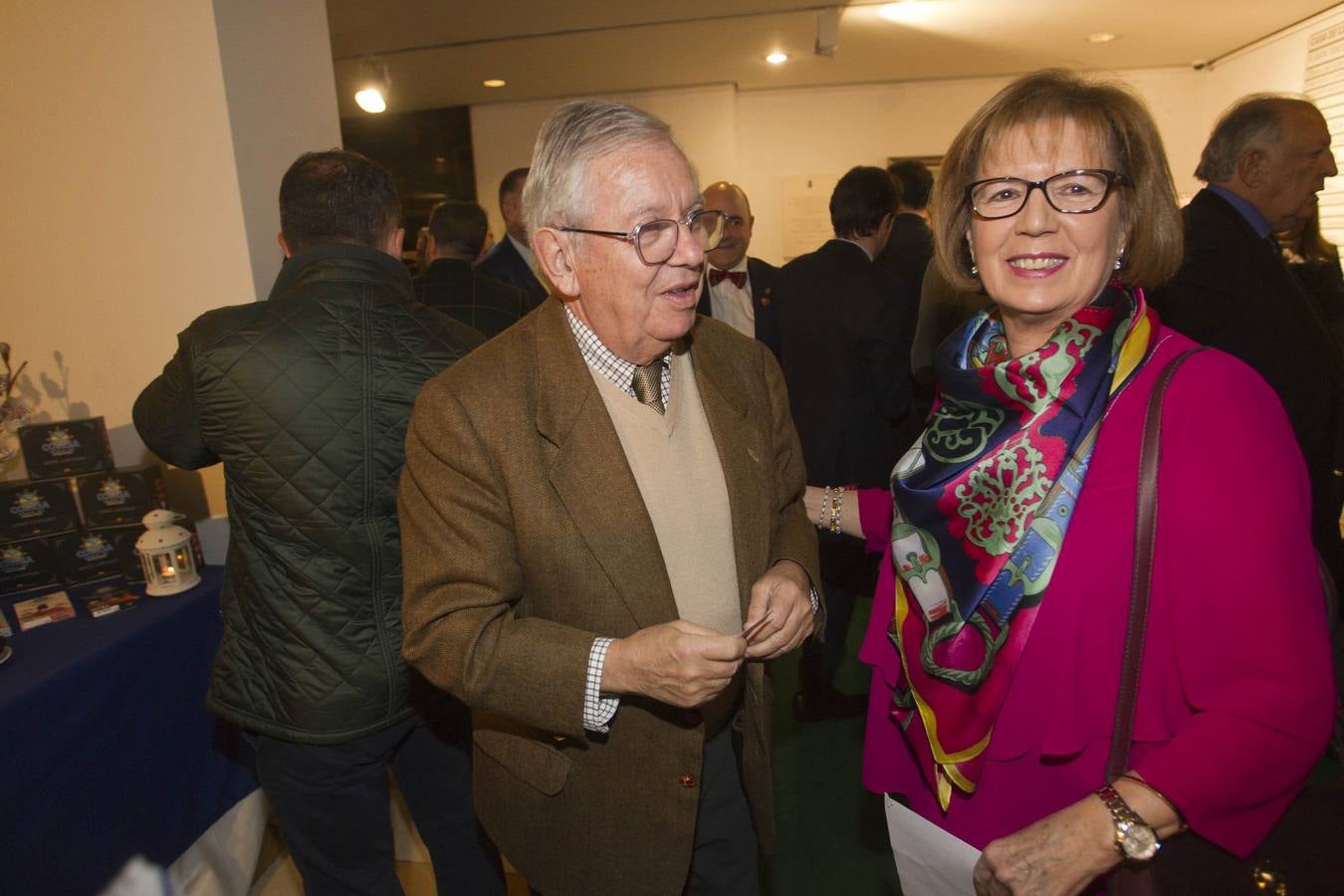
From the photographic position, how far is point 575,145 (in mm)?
1146

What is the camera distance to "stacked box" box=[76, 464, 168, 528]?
210 cm

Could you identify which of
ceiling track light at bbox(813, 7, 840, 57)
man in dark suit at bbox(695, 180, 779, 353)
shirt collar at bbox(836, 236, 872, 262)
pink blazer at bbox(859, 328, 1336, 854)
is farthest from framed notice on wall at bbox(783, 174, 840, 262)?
pink blazer at bbox(859, 328, 1336, 854)

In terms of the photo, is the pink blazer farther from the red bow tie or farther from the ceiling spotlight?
the ceiling spotlight

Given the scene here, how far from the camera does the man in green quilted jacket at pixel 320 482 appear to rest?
1553 millimetres

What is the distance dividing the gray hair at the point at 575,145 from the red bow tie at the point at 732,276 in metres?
2.61

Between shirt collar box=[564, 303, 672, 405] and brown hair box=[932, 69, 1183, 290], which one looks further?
shirt collar box=[564, 303, 672, 405]

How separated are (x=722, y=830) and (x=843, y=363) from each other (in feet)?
6.96

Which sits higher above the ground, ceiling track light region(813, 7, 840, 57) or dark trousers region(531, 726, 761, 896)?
ceiling track light region(813, 7, 840, 57)

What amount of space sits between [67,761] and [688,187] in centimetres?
177

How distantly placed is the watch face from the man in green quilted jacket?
4.56 feet

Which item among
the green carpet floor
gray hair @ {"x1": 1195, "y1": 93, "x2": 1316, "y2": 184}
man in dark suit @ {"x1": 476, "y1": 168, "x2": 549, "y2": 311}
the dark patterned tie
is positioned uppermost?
gray hair @ {"x1": 1195, "y1": 93, "x2": 1316, "y2": 184}

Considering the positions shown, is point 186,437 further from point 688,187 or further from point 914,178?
point 914,178

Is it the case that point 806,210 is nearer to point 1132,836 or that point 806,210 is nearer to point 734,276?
point 734,276

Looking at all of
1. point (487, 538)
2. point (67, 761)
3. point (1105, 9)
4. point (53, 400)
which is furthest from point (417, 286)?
point (1105, 9)
